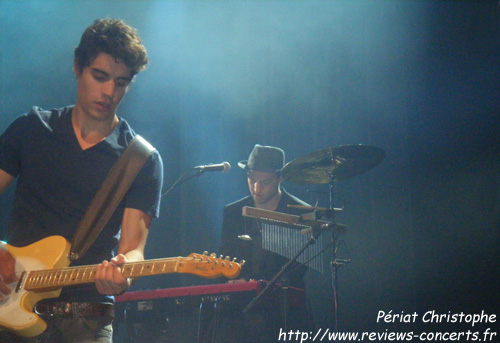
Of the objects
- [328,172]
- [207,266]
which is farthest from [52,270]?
[328,172]

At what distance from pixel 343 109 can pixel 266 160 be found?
1480 millimetres

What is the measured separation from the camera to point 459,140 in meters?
5.94

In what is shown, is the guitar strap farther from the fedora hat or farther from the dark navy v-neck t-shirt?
the fedora hat

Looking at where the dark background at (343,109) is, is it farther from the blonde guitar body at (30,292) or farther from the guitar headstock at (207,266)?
the blonde guitar body at (30,292)

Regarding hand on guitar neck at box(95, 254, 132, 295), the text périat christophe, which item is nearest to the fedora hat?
the text périat christophe

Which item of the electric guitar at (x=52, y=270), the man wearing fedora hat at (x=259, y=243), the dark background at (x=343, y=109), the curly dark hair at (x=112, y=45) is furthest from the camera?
the dark background at (x=343, y=109)

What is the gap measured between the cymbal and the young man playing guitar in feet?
7.29

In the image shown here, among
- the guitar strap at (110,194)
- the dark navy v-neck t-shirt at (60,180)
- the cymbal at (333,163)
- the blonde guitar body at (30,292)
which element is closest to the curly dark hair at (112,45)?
the dark navy v-neck t-shirt at (60,180)

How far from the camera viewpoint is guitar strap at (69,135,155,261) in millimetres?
2484

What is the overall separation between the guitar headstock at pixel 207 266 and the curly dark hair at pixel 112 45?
127 centimetres

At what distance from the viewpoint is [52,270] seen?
245cm

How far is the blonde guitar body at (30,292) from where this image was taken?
228 centimetres

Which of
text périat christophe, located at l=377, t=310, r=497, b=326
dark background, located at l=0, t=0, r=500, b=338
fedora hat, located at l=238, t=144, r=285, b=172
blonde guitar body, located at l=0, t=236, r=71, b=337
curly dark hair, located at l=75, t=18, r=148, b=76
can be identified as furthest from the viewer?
fedora hat, located at l=238, t=144, r=285, b=172

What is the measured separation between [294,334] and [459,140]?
10.8 ft
